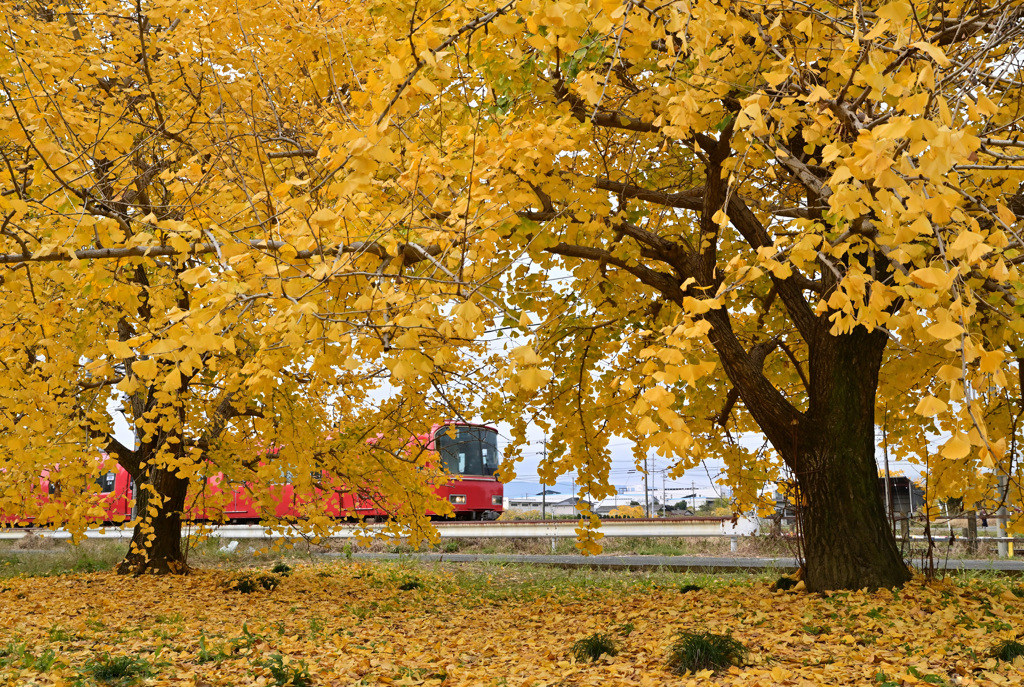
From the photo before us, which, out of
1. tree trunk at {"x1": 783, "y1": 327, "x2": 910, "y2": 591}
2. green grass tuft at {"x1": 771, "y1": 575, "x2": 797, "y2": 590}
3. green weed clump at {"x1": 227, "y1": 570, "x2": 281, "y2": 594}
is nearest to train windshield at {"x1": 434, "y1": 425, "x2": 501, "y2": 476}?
green weed clump at {"x1": 227, "y1": 570, "x2": 281, "y2": 594}

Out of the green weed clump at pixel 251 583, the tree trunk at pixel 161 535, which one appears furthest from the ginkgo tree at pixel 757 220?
the tree trunk at pixel 161 535

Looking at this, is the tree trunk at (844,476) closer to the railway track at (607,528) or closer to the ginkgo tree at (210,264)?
the ginkgo tree at (210,264)

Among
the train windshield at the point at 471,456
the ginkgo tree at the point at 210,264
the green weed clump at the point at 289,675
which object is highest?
the ginkgo tree at the point at 210,264

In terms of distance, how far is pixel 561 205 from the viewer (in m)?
5.29

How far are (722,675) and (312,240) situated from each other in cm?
304

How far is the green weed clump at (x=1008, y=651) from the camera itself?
153 inches

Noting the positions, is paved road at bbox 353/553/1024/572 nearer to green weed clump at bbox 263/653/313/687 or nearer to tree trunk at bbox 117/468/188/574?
tree trunk at bbox 117/468/188/574

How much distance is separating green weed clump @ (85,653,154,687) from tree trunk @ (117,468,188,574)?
16.0ft

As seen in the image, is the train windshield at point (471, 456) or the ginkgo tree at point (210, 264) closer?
the ginkgo tree at point (210, 264)

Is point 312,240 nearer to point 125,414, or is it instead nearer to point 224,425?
point 224,425

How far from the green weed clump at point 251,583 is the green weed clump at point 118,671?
12.9 feet

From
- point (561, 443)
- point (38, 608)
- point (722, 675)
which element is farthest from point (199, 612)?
point (722, 675)

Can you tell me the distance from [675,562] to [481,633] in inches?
247

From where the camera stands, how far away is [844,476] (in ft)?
19.9
